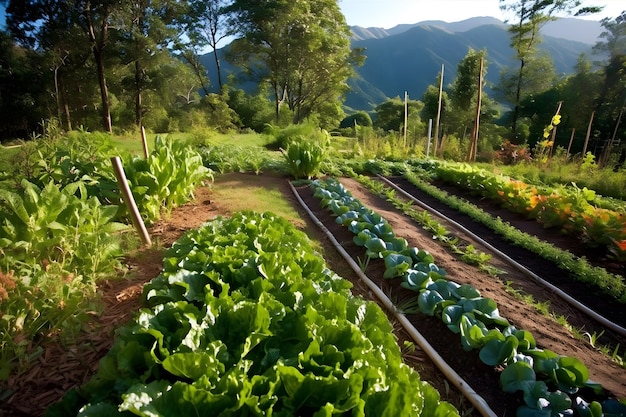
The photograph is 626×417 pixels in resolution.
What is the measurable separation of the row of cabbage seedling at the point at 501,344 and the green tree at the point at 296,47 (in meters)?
20.3

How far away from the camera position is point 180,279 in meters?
2.04

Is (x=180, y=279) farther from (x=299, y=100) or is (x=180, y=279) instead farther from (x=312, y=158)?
(x=299, y=100)

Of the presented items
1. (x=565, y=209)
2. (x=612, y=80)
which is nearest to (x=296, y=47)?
(x=612, y=80)

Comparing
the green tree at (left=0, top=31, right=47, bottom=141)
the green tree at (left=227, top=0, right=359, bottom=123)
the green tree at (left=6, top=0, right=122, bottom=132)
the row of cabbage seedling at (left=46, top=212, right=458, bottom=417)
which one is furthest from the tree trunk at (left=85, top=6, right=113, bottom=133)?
the row of cabbage seedling at (left=46, top=212, right=458, bottom=417)

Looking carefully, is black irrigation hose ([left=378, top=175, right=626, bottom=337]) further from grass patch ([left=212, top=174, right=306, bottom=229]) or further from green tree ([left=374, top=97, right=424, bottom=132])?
green tree ([left=374, top=97, right=424, bottom=132])

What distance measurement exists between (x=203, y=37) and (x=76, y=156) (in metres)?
24.4

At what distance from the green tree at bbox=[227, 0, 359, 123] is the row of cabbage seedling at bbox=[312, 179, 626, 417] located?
2033cm

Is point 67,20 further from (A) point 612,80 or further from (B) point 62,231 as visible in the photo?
(A) point 612,80

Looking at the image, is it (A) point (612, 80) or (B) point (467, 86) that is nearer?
(A) point (612, 80)

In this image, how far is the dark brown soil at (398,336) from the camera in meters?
1.78

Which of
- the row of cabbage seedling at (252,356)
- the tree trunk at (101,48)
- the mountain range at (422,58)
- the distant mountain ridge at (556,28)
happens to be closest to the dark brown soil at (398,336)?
the row of cabbage seedling at (252,356)

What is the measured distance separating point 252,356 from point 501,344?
Result: 1.56 m

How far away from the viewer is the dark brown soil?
178 cm

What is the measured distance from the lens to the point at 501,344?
2092mm
